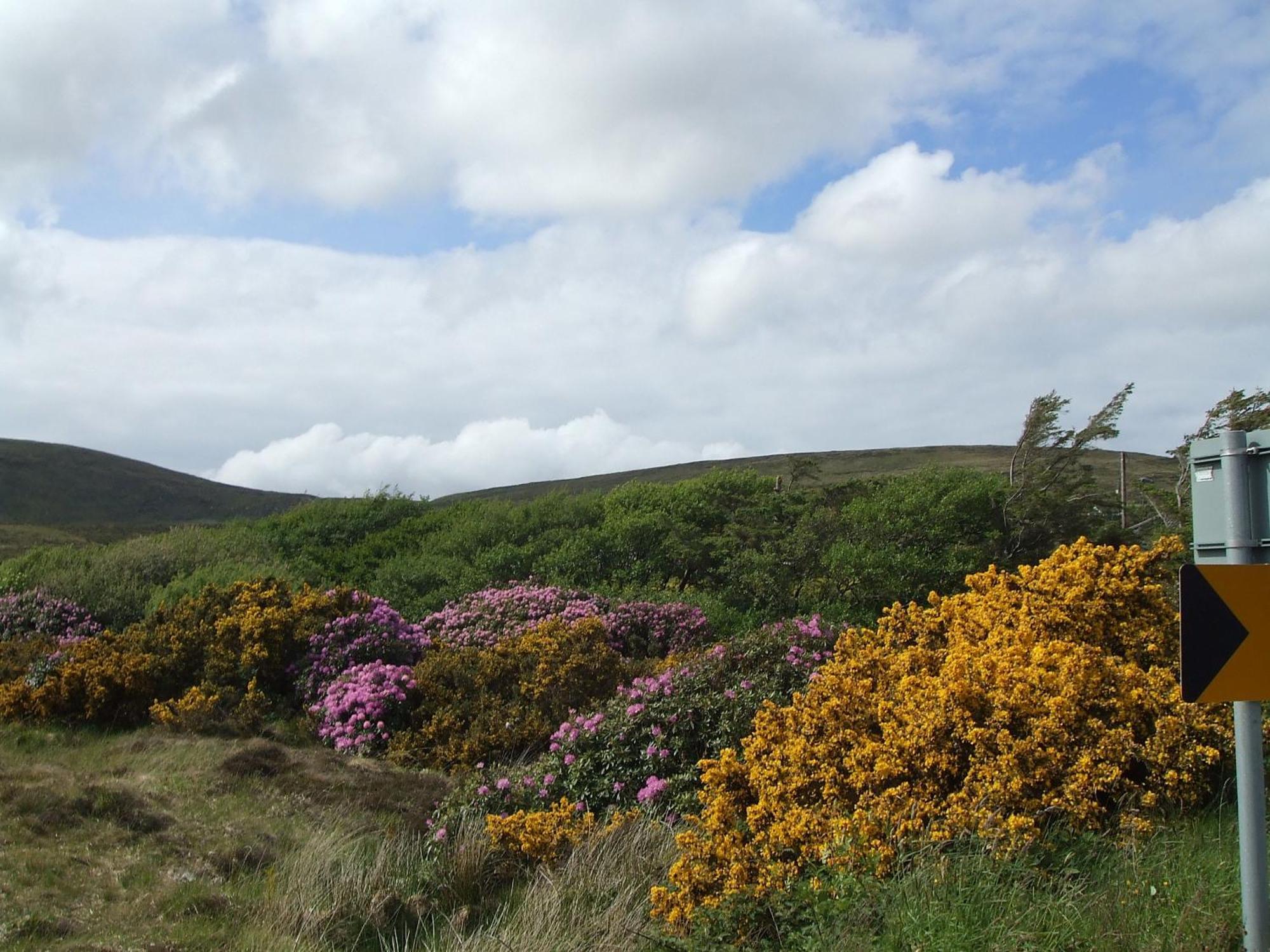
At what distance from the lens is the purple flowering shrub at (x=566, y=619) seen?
37.3ft

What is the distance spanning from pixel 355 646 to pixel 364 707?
1248 mm

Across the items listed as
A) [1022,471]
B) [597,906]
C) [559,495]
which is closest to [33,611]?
[559,495]

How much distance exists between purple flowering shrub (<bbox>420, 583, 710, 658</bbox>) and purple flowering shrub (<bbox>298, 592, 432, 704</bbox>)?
0.41m

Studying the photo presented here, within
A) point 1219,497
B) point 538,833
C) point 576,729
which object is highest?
point 1219,497

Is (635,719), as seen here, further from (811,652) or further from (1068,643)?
(1068,643)

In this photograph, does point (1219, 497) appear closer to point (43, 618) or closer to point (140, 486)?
point (43, 618)

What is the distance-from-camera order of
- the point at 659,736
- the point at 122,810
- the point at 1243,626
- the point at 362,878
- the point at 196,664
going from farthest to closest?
the point at 196,664 → the point at 122,810 → the point at 659,736 → the point at 362,878 → the point at 1243,626

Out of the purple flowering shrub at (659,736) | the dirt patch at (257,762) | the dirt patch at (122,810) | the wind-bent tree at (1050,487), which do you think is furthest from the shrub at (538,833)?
the wind-bent tree at (1050,487)

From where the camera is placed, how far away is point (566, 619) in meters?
11.7

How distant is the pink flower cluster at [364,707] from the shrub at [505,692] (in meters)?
0.19

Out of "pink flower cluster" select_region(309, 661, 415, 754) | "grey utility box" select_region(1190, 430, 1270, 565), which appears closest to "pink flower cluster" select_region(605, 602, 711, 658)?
"pink flower cluster" select_region(309, 661, 415, 754)

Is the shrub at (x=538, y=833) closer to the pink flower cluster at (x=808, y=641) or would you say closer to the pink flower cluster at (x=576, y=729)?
the pink flower cluster at (x=576, y=729)

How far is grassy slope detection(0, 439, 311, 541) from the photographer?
49188 mm

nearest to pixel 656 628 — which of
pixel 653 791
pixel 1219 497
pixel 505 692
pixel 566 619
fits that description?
pixel 566 619
